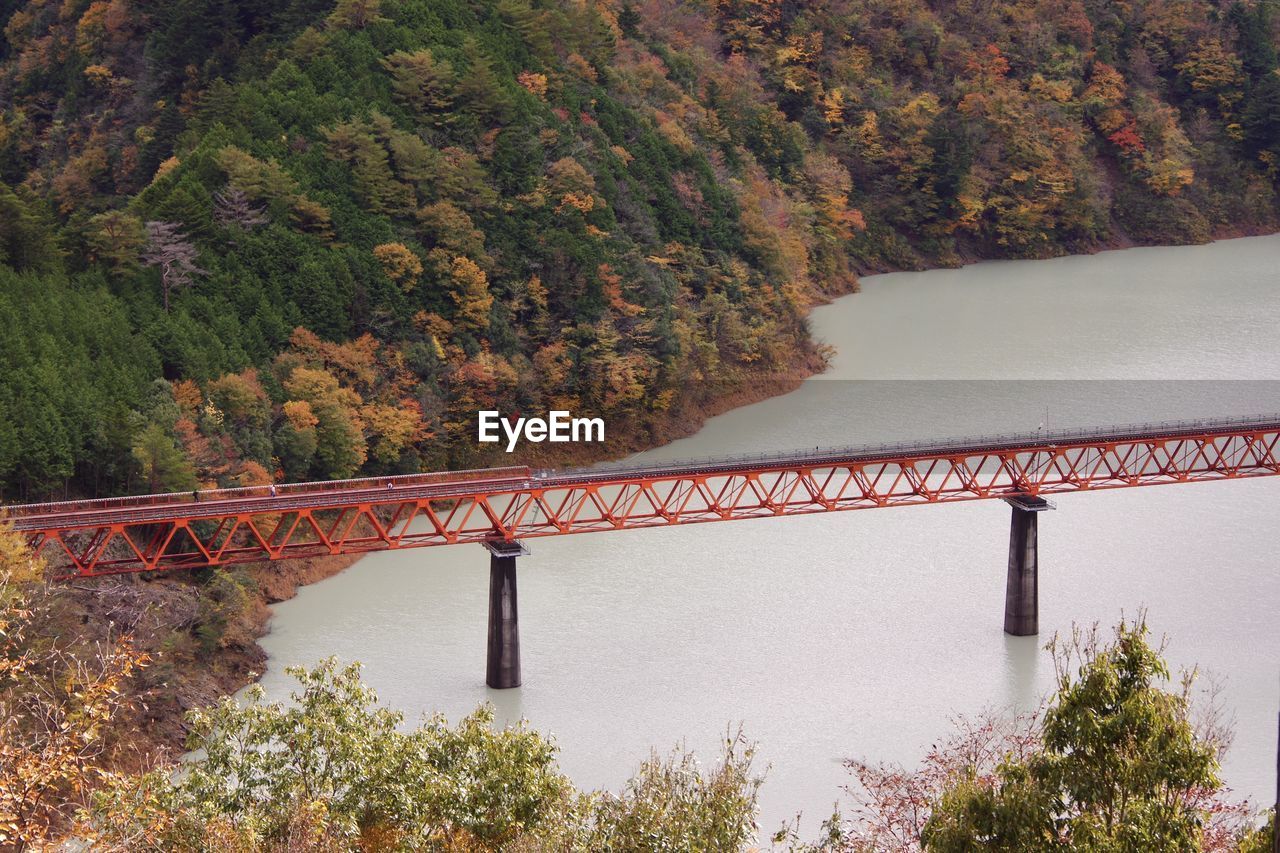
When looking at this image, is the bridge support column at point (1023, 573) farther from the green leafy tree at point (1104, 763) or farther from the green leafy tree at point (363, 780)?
the green leafy tree at point (1104, 763)

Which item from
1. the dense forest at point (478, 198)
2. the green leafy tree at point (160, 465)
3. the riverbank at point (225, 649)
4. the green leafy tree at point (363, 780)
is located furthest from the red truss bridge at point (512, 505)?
the green leafy tree at point (363, 780)

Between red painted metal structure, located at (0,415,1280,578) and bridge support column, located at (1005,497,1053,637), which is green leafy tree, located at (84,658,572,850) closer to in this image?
red painted metal structure, located at (0,415,1280,578)

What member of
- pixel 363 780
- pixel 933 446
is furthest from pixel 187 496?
pixel 363 780

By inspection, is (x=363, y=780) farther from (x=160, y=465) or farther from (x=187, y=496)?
(x=160, y=465)

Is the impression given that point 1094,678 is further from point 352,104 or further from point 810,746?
point 352,104

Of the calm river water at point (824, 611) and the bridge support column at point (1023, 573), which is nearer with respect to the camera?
the calm river water at point (824, 611)

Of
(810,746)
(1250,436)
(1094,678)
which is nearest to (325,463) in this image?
(810,746)
